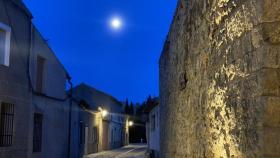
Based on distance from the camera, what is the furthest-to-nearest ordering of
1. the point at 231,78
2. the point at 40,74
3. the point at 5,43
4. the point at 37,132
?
the point at 40,74 < the point at 37,132 < the point at 5,43 < the point at 231,78

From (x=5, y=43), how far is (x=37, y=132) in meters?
3.97

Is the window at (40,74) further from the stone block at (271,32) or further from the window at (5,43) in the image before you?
the stone block at (271,32)

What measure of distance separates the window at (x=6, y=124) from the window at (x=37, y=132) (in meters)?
2.19

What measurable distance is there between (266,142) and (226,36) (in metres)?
1.19

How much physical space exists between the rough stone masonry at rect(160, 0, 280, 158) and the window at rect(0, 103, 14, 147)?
771 centimetres

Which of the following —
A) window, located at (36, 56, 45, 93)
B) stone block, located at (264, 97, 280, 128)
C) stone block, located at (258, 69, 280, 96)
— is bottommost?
stone block, located at (264, 97, 280, 128)

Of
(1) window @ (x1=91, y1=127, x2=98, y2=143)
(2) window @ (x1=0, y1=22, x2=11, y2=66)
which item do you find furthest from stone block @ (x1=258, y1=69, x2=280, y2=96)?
(1) window @ (x1=91, y1=127, x2=98, y2=143)

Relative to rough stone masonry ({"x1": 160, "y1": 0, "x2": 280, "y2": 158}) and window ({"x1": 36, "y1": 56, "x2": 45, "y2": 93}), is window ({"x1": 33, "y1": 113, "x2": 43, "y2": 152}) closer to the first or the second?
window ({"x1": 36, "y1": 56, "x2": 45, "y2": 93})

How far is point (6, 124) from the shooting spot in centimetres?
1207

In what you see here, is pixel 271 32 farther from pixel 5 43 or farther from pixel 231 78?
pixel 5 43

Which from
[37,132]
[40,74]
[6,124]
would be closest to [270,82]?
[6,124]

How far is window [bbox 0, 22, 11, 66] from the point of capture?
12141 millimetres

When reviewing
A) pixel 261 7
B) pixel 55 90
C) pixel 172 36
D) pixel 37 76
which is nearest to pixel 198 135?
pixel 261 7

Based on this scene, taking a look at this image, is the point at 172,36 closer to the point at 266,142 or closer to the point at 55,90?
the point at 266,142
